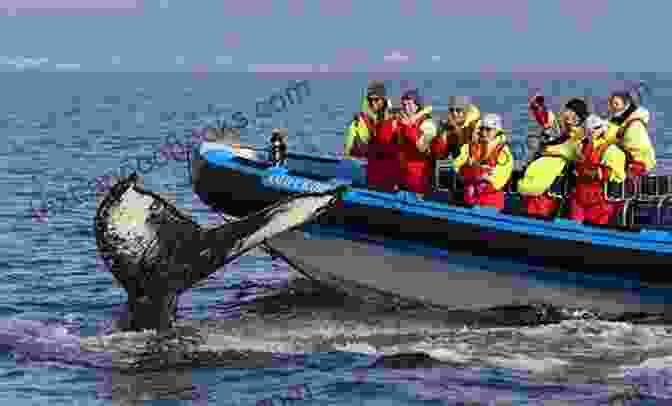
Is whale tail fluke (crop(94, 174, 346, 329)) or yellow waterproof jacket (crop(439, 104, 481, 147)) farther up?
yellow waterproof jacket (crop(439, 104, 481, 147))

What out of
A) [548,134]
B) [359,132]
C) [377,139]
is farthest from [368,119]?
[548,134]

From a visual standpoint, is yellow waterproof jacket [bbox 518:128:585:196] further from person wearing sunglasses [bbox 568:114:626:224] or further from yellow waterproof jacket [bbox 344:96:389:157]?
yellow waterproof jacket [bbox 344:96:389:157]

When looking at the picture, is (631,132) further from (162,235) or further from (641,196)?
(162,235)

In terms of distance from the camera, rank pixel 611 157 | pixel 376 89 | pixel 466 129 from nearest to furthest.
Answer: pixel 611 157 → pixel 466 129 → pixel 376 89

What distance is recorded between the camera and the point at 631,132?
16.8m

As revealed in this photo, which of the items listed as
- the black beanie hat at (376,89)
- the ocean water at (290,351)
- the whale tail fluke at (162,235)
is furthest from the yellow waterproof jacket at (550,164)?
the black beanie hat at (376,89)

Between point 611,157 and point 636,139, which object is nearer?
point 611,157

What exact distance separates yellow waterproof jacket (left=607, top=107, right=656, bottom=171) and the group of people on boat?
Answer: 0.01 metres

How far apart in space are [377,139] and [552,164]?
2956 millimetres

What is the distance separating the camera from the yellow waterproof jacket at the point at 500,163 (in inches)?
681

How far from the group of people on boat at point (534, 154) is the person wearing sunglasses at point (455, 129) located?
0.01 m

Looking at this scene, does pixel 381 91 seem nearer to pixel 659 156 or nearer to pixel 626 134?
pixel 626 134

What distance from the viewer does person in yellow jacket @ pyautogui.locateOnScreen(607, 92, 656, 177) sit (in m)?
16.8

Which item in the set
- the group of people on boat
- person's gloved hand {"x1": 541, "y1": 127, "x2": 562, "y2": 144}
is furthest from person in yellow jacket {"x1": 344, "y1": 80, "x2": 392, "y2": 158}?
person's gloved hand {"x1": 541, "y1": 127, "x2": 562, "y2": 144}
